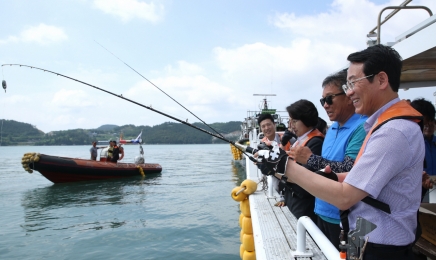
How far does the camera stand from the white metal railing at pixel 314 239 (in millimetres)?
1761

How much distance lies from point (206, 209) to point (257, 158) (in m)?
11.0

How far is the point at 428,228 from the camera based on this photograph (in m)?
3.26

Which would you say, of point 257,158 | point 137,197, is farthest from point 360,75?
point 137,197

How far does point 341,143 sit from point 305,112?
1230mm

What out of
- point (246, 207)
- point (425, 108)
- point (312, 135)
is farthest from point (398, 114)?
point (246, 207)

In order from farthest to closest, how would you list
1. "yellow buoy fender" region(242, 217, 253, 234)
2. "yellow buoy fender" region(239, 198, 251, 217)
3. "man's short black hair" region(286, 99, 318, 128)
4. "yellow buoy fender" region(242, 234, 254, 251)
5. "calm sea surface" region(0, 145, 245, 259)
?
"calm sea surface" region(0, 145, 245, 259) → "yellow buoy fender" region(239, 198, 251, 217) → "yellow buoy fender" region(242, 217, 253, 234) → "yellow buoy fender" region(242, 234, 254, 251) → "man's short black hair" region(286, 99, 318, 128)

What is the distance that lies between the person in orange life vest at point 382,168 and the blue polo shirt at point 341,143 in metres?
0.49

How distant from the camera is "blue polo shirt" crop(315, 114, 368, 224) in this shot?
7.13 ft

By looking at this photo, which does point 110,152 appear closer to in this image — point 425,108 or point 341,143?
point 425,108

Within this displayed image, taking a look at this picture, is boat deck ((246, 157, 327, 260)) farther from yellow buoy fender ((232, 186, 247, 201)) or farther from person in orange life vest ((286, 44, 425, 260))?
person in orange life vest ((286, 44, 425, 260))

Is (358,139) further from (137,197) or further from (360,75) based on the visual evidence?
(137,197)

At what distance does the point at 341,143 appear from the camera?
92.5 inches

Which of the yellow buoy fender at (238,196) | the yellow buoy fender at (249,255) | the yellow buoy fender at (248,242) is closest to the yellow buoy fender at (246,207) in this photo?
the yellow buoy fender at (238,196)

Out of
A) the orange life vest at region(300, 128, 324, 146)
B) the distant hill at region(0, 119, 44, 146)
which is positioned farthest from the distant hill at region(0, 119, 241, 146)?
A: the orange life vest at region(300, 128, 324, 146)
